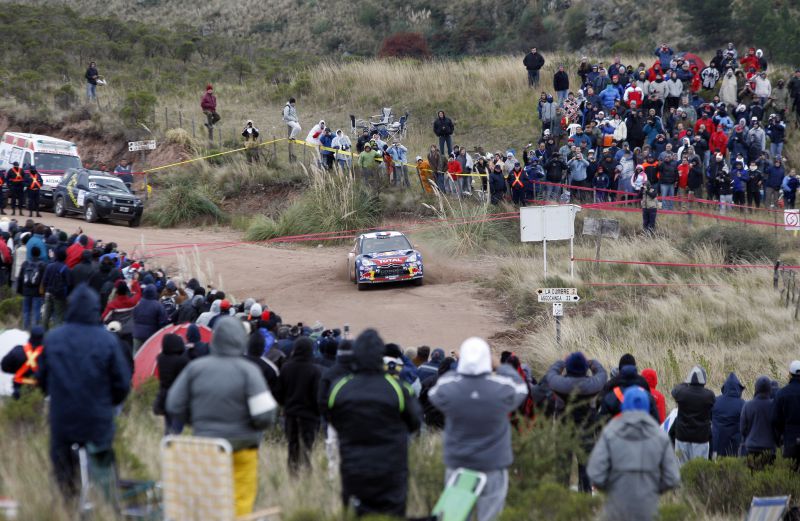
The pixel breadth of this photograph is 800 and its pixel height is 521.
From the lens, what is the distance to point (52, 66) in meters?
46.2

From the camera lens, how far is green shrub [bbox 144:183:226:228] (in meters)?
32.1

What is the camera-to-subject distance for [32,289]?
Answer: 17.7 metres

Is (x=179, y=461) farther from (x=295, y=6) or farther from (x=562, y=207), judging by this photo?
(x=295, y=6)

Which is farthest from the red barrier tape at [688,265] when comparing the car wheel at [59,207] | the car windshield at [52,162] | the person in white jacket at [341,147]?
the car windshield at [52,162]

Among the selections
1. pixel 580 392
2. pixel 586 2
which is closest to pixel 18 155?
pixel 580 392

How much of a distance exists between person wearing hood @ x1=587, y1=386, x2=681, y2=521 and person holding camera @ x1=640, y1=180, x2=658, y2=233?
18871mm

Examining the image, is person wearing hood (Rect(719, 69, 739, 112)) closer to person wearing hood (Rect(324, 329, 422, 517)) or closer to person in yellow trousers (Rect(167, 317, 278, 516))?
person wearing hood (Rect(324, 329, 422, 517))

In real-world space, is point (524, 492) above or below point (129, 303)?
below

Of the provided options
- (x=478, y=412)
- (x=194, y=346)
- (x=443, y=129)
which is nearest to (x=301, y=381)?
(x=194, y=346)

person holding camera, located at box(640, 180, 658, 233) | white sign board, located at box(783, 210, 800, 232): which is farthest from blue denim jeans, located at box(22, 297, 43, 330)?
white sign board, located at box(783, 210, 800, 232)

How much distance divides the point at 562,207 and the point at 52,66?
32293mm

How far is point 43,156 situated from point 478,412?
2758 centimetres

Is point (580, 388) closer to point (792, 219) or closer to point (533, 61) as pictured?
point (792, 219)

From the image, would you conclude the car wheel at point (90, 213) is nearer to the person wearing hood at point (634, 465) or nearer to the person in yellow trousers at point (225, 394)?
the person in yellow trousers at point (225, 394)
